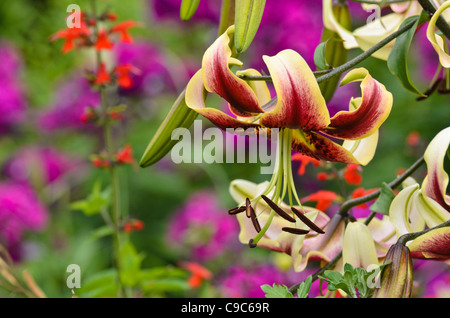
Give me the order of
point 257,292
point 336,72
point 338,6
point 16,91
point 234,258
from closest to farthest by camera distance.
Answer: point 336,72 → point 338,6 → point 257,292 → point 234,258 → point 16,91

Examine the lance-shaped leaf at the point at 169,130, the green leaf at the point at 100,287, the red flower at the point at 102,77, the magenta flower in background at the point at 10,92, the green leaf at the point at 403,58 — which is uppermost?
the magenta flower in background at the point at 10,92

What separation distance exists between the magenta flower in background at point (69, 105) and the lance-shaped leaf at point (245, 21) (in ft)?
2.31

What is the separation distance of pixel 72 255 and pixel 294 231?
0.65 metres

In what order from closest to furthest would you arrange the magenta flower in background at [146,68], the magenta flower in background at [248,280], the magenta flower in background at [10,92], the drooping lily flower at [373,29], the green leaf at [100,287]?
the drooping lily flower at [373,29]
the green leaf at [100,287]
the magenta flower in background at [248,280]
the magenta flower in background at [146,68]
the magenta flower in background at [10,92]

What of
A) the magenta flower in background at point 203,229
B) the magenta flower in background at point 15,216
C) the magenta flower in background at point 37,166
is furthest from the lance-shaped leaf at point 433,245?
the magenta flower in background at point 37,166

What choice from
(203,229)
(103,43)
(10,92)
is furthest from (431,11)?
(10,92)

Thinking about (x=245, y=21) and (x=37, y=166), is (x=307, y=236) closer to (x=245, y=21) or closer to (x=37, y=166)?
(x=245, y=21)

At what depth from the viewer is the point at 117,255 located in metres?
0.50

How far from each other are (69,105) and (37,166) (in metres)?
0.11

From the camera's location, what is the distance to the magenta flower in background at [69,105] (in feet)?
3.19

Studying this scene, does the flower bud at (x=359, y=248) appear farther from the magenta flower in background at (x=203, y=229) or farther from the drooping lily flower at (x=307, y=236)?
the magenta flower in background at (x=203, y=229)

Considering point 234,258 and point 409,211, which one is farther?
point 234,258
